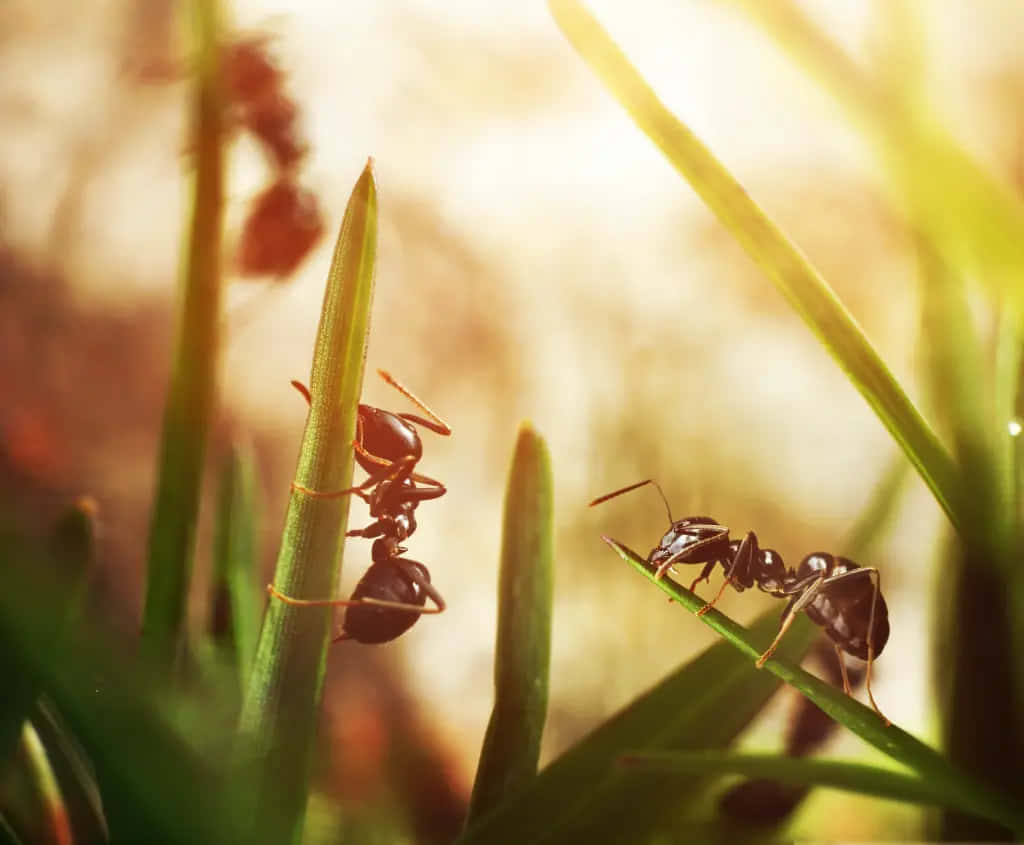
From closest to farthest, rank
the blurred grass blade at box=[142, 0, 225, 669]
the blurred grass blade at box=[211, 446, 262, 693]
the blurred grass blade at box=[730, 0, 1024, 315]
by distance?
the blurred grass blade at box=[730, 0, 1024, 315] < the blurred grass blade at box=[142, 0, 225, 669] < the blurred grass blade at box=[211, 446, 262, 693]

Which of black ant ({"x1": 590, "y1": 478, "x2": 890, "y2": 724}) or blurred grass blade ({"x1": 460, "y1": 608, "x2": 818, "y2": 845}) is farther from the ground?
black ant ({"x1": 590, "y1": 478, "x2": 890, "y2": 724})

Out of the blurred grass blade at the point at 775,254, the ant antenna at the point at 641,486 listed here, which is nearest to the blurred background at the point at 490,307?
the ant antenna at the point at 641,486

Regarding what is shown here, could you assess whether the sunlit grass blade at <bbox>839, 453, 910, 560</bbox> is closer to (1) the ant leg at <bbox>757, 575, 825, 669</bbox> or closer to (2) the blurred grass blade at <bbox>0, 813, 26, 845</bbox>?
(1) the ant leg at <bbox>757, 575, 825, 669</bbox>

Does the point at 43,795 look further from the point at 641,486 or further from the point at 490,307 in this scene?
the point at 490,307

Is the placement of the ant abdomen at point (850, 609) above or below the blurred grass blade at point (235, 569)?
above

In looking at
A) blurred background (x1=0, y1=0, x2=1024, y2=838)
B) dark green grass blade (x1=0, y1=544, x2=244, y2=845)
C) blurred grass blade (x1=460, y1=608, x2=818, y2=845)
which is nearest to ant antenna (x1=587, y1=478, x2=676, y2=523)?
blurred background (x1=0, y1=0, x2=1024, y2=838)

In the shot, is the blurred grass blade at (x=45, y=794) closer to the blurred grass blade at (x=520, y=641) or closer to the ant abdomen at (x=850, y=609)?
the blurred grass blade at (x=520, y=641)

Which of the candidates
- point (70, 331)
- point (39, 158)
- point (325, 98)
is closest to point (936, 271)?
point (325, 98)
